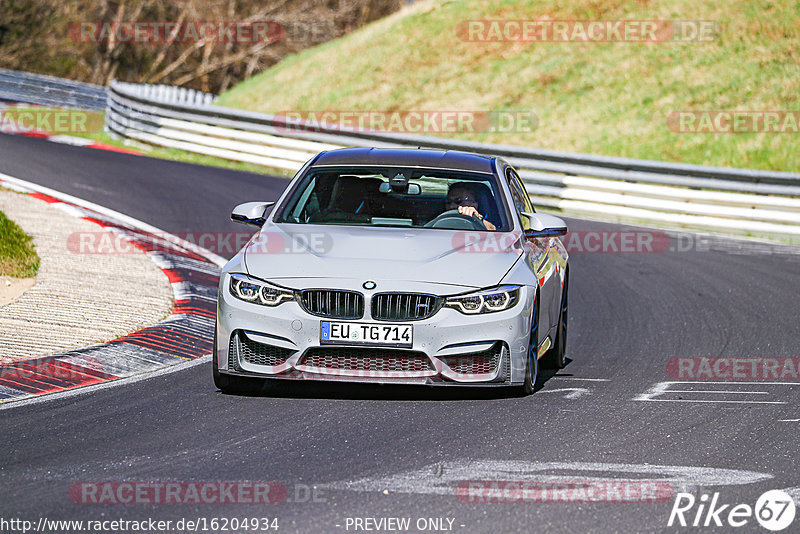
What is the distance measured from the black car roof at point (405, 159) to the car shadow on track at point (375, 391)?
5.59 feet

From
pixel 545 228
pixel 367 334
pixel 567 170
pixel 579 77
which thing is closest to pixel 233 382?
pixel 367 334

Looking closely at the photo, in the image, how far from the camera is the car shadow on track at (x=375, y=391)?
314 inches

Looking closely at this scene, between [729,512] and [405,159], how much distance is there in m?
4.40

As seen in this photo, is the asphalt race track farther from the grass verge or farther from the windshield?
the grass verge

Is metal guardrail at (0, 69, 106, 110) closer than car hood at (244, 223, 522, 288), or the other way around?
car hood at (244, 223, 522, 288)

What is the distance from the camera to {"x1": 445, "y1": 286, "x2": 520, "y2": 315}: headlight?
25.0ft

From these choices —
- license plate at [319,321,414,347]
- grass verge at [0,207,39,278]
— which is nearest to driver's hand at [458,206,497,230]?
license plate at [319,321,414,347]

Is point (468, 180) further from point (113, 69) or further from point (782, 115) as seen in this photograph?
point (113, 69)

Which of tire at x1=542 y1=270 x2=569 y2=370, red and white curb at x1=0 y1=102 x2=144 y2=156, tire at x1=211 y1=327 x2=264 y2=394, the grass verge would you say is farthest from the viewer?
red and white curb at x1=0 y1=102 x2=144 y2=156

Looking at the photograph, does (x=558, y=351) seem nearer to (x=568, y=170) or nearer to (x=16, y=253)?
(x=16, y=253)

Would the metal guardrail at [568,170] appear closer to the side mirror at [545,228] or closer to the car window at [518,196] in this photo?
the car window at [518,196]

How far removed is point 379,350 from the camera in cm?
754

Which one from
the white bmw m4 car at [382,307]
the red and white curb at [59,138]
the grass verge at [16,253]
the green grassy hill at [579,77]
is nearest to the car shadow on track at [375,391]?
the white bmw m4 car at [382,307]

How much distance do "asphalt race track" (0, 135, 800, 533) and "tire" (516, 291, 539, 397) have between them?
10 centimetres
